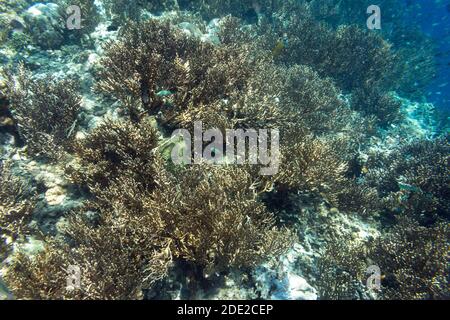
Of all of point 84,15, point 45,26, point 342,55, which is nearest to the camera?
point 45,26

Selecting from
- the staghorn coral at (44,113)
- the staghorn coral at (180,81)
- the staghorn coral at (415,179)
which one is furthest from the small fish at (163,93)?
the staghorn coral at (415,179)

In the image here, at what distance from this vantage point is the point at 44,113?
547 cm

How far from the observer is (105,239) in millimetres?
3916

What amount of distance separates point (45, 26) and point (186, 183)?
24.6 ft

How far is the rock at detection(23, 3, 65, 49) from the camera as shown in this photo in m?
8.38

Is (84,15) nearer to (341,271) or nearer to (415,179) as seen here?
(341,271)

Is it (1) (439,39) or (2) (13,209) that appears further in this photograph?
(1) (439,39)

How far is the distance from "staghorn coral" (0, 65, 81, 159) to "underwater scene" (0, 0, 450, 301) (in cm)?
3

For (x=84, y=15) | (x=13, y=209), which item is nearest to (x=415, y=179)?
(x=13, y=209)

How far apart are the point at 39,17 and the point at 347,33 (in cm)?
1079

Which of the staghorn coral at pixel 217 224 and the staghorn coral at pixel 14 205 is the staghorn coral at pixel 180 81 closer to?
the staghorn coral at pixel 217 224

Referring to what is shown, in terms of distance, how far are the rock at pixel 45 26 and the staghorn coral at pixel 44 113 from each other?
310 cm

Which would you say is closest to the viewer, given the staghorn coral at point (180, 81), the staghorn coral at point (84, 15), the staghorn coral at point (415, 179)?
the staghorn coral at point (180, 81)

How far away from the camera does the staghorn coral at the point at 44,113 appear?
207 inches
